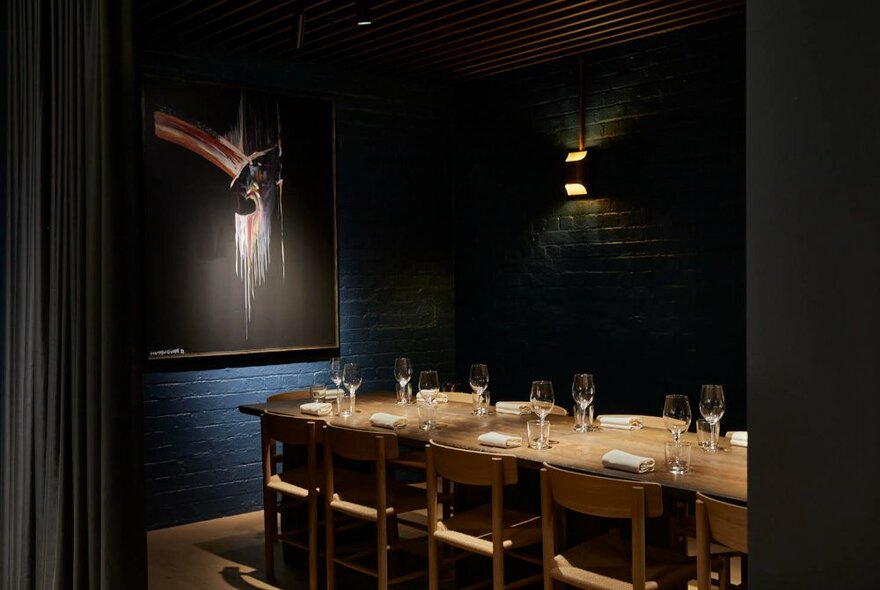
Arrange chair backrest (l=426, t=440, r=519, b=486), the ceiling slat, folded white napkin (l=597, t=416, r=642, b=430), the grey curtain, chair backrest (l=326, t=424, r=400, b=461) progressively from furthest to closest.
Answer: the ceiling slat < folded white napkin (l=597, t=416, r=642, b=430) < chair backrest (l=326, t=424, r=400, b=461) < chair backrest (l=426, t=440, r=519, b=486) < the grey curtain

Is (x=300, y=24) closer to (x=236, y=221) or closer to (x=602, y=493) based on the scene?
(x=236, y=221)

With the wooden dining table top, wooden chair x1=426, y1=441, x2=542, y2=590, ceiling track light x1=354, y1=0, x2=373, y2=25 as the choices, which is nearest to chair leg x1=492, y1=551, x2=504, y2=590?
wooden chair x1=426, y1=441, x2=542, y2=590

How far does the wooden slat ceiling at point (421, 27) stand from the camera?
5.07 meters

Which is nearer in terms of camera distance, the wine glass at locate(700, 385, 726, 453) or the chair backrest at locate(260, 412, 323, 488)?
the wine glass at locate(700, 385, 726, 453)

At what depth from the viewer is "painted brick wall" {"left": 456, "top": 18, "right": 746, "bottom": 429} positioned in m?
5.34

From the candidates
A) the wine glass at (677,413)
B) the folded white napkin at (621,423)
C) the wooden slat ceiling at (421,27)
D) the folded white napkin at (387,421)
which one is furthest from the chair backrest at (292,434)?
the wooden slat ceiling at (421,27)

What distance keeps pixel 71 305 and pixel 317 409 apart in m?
2.12

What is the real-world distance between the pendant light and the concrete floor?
8.43 ft

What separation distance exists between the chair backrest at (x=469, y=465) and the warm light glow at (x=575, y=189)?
305cm

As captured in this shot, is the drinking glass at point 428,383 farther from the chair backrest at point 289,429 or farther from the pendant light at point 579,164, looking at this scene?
the pendant light at point 579,164

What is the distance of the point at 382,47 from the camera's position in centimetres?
602

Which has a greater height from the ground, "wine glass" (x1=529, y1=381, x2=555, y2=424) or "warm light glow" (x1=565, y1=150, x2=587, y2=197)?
"warm light glow" (x1=565, y1=150, x2=587, y2=197)

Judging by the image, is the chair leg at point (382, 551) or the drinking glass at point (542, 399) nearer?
the drinking glass at point (542, 399)

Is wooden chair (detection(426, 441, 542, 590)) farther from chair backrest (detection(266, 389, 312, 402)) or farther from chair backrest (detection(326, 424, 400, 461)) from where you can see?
chair backrest (detection(266, 389, 312, 402))
